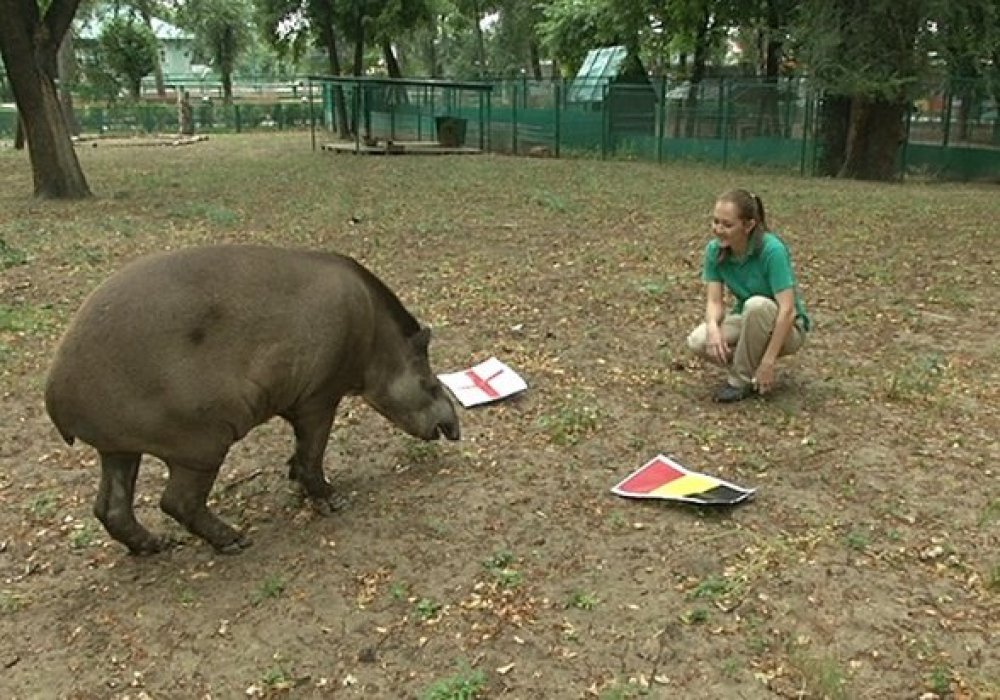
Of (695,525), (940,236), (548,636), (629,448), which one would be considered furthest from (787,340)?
(940,236)

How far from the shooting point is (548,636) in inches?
130

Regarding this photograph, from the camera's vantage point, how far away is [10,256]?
9.52 meters

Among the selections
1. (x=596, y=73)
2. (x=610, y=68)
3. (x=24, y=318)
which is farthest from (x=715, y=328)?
(x=596, y=73)

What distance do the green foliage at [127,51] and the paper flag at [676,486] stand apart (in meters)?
42.8

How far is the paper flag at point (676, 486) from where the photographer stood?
412cm

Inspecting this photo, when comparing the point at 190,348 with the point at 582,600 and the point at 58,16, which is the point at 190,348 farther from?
the point at 58,16

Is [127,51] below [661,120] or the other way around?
the other way around

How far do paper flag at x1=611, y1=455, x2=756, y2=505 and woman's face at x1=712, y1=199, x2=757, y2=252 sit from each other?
49.2 inches

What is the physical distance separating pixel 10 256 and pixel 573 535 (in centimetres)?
768

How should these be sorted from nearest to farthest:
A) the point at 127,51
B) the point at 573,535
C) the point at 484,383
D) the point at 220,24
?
the point at 573,535 < the point at 484,383 < the point at 127,51 < the point at 220,24

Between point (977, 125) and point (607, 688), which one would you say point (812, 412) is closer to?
point (607, 688)

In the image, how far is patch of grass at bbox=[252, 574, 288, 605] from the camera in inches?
140

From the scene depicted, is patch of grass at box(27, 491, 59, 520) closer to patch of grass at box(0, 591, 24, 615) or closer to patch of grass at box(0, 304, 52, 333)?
patch of grass at box(0, 591, 24, 615)

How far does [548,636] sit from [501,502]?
103 centimetres
